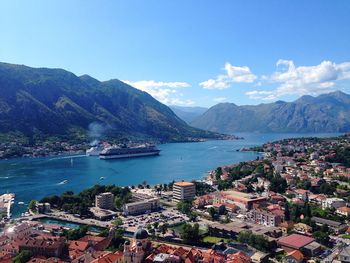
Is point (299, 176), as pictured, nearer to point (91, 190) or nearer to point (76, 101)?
point (91, 190)

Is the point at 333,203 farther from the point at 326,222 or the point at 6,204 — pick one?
the point at 6,204

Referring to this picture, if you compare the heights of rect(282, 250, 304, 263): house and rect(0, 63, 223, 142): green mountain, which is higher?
rect(0, 63, 223, 142): green mountain

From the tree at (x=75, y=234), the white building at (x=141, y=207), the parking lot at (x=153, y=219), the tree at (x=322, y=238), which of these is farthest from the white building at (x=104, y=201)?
the tree at (x=322, y=238)

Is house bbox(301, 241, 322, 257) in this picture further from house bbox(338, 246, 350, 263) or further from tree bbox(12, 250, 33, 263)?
tree bbox(12, 250, 33, 263)

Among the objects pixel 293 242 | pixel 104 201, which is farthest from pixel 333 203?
pixel 104 201

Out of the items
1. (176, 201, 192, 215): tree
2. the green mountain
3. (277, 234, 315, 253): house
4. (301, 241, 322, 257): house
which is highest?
the green mountain

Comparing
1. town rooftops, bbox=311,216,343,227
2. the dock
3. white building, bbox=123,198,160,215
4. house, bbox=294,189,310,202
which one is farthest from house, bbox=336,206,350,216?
the dock
